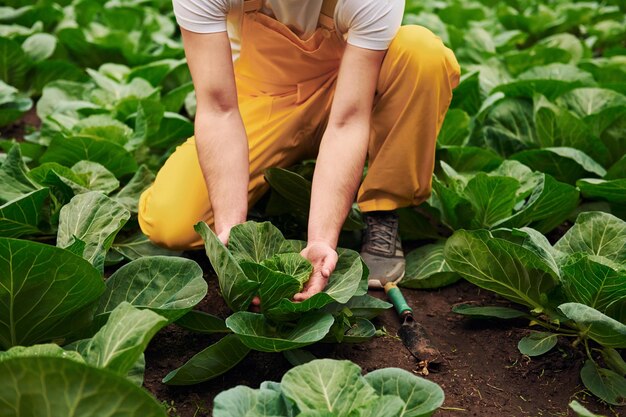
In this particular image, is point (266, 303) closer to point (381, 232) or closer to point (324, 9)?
point (381, 232)

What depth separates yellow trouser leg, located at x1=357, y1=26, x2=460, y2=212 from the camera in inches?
110

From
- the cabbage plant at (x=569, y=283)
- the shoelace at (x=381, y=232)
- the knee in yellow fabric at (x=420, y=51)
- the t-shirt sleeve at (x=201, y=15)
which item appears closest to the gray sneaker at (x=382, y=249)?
the shoelace at (x=381, y=232)

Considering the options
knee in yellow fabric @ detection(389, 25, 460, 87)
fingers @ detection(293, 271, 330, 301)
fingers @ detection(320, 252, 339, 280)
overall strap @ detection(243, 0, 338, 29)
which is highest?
overall strap @ detection(243, 0, 338, 29)

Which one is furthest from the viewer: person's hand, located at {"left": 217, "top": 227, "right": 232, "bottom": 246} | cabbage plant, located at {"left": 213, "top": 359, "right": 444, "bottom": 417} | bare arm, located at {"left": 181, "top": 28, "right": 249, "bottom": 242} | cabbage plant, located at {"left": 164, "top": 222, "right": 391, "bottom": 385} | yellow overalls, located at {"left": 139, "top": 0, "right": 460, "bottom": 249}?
A: yellow overalls, located at {"left": 139, "top": 0, "right": 460, "bottom": 249}

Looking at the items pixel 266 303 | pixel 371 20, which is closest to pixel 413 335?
pixel 266 303

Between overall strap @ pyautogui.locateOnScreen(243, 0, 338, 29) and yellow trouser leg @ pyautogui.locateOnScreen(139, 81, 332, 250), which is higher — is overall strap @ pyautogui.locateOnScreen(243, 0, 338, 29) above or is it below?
above

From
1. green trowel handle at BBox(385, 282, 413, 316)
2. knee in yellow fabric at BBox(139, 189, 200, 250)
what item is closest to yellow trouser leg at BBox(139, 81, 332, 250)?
knee in yellow fabric at BBox(139, 189, 200, 250)

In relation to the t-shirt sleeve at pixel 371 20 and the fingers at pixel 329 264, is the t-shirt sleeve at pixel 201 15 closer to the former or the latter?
the t-shirt sleeve at pixel 371 20

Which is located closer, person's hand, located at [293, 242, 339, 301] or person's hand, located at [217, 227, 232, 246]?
person's hand, located at [293, 242, 339, 301]

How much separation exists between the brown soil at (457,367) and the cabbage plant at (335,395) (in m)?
0.41

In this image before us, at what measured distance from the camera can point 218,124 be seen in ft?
8.50

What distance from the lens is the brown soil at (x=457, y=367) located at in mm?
2260

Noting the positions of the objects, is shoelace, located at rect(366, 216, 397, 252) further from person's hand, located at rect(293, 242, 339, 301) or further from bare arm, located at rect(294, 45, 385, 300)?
person's hand, located at rect(293, 242, 339, 301)

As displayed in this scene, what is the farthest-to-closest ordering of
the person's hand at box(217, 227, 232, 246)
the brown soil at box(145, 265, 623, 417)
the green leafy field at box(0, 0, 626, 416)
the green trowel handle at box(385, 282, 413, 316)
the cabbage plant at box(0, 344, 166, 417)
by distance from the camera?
the green trowel handle at box(385, 282, 413, 316), the person's hand at box(217, 227, 232, 246), the brown soil at box(145, 265, 623, 417), the green leafy field at box(0, 0, 626, 416), the cabbage plant at box(0, 344, 166, 417)
